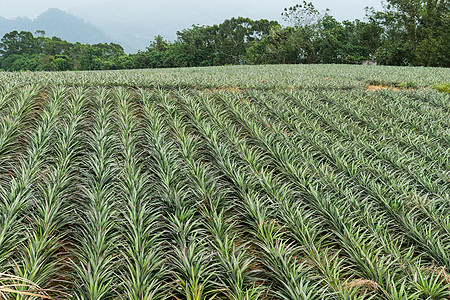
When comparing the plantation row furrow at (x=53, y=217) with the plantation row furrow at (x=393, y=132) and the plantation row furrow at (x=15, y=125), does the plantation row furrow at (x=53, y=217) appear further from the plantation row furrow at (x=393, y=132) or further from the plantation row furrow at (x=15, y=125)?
the plantation row furrow at (x=393, y=132)

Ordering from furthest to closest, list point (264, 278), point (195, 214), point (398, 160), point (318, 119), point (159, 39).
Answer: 1. point (159, 39)
2. point (318, 119)
3. point (398, 160)
4. point (195, 214)
5. point (264, 278)

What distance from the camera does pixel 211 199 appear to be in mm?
3432

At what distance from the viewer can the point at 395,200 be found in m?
3.55

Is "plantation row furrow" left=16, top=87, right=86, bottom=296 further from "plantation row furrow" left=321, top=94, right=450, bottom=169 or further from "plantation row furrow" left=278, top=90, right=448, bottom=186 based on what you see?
"plantation row furrow" left=321, top=94, right=450, bottom=169

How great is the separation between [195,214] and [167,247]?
23.5 inches

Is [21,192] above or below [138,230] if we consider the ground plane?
above

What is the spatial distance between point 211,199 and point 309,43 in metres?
30.9

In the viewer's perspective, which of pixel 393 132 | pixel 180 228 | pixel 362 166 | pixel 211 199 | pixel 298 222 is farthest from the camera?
pixel 393 132

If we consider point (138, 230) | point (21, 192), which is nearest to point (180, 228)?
point (138, 230)

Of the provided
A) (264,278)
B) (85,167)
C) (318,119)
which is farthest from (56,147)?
(318,119)

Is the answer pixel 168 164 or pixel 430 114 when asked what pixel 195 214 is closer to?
pixel 168 164

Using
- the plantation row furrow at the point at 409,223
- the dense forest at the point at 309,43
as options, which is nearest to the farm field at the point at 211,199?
the plantation row furrow at the point at 409,223

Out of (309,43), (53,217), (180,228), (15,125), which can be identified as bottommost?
(180,228)

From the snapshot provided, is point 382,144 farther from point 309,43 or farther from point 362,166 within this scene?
point 309,43
